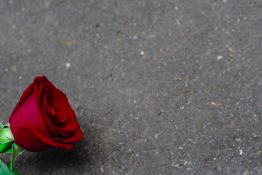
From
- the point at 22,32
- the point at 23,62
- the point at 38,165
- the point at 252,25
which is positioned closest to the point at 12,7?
the point at 22,32

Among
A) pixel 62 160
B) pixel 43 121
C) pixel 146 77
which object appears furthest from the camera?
pixel 146 77

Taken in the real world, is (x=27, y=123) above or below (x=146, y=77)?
above

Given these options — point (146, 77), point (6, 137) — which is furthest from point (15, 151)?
point (146, 77)

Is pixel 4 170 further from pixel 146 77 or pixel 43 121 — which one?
pixel 146 77

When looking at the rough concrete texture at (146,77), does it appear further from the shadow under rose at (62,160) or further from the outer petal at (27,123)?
the outer petal at (27,123)

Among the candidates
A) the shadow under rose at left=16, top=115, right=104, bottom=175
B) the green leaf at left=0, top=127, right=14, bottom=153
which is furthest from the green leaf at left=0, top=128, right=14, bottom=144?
the shadow under rose at left=16, top=115, right=104, bottom=175

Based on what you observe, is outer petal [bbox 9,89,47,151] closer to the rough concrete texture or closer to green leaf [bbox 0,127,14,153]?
green leaf [bbox 0,127,14,153]

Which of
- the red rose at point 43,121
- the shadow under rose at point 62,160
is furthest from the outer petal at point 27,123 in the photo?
the shadow under rose at point 62,160
